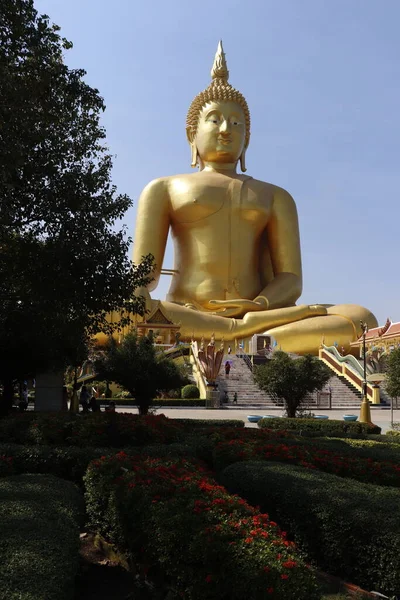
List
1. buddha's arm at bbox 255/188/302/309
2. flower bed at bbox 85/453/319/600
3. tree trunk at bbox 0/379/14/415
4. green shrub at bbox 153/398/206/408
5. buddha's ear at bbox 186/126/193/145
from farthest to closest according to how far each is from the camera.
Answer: buddha's ear at bbox 186/126/193/145 < buddha's arm at bbox 255/188/302/309 < green shrub at bbox 153/398/206/408 < tree trunk at bbox 0/379/14/415 < flower bed at bbox 85/453/319/600

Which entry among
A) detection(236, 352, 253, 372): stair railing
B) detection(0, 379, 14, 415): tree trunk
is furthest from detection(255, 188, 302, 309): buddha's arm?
detection(0, 379, 14, 415): tree trunk

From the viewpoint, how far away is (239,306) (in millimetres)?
26297

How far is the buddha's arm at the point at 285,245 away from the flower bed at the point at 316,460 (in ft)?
69.3

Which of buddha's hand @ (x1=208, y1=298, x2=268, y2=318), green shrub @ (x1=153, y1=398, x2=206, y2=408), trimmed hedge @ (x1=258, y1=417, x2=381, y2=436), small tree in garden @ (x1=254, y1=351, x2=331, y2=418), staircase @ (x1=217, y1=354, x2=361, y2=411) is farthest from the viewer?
buddha's hand @ (x1=208, y1=298, x2=268, y2=318)

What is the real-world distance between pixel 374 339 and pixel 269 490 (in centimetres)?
2511

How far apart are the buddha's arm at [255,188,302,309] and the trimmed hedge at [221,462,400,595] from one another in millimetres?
22668

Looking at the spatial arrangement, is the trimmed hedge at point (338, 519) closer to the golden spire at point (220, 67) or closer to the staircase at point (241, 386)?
the staircase at point (241, 386)

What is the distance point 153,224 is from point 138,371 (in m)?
14.6

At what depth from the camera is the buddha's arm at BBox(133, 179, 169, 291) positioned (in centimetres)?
2716

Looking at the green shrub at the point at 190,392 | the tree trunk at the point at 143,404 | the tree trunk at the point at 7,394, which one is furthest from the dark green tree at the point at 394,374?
the green shrub at the point at 190,392

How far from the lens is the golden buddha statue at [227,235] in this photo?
2645 cm

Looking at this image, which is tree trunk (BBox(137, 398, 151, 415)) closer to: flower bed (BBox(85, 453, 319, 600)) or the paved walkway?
the paved walkway

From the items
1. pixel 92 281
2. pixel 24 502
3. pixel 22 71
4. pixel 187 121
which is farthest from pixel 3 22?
pixel 187 121

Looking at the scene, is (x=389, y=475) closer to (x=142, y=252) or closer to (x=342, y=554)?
(x=342, y=554)
